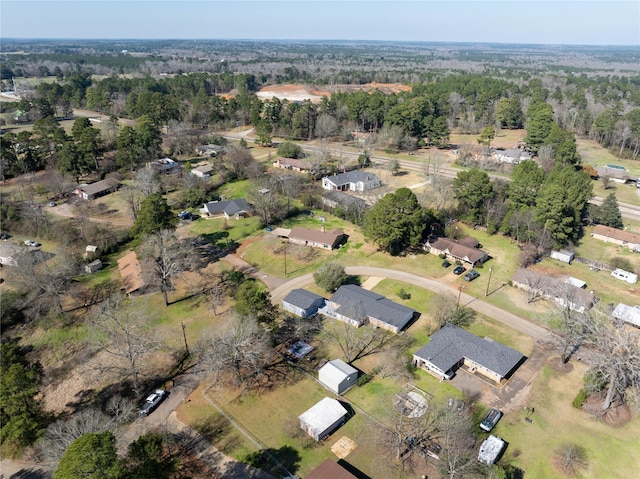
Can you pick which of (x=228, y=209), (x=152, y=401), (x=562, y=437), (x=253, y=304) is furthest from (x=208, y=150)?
(x=562, y=437)

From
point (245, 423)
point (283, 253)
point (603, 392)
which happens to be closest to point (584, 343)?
point (603, 392)

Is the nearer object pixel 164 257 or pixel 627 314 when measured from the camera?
pixel 627 314

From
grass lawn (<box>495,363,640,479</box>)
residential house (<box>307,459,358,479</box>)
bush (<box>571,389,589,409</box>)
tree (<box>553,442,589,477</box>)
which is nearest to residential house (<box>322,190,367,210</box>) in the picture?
grass lawn (<box>495,363,640,479</box>)

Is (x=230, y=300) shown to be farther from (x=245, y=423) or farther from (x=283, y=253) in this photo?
(x=245, y=423)

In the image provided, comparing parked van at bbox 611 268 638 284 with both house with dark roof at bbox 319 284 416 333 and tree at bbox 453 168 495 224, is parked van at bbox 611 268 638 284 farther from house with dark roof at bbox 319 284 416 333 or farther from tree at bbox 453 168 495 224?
house with dark roof at bbox 319 284 416 333

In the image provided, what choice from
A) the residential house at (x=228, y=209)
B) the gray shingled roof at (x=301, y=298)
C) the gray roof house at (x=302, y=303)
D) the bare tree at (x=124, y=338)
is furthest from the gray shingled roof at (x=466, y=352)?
the residential house at (x=228, y=209)

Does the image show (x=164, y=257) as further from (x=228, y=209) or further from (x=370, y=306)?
(x=370, y=306)

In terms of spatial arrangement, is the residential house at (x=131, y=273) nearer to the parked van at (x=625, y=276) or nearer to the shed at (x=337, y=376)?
the shed at (x=337, y=376)
